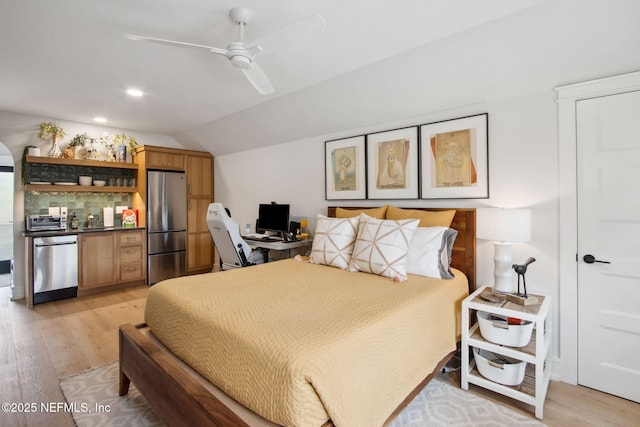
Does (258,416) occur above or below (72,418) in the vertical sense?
above

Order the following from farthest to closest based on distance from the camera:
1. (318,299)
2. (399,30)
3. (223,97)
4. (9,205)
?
(9,205) → (223,97) → (399,30) → (318,299)

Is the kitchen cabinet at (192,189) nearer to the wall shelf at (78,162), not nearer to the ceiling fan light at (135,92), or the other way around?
the wall shelf at (78,162)

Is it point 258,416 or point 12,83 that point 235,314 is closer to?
point 258,416

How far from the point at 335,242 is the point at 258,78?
1.45 m

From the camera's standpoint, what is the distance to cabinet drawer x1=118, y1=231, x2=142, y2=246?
4.53m

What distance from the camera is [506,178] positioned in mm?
2469

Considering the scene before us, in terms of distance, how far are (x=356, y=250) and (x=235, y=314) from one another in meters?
1.24

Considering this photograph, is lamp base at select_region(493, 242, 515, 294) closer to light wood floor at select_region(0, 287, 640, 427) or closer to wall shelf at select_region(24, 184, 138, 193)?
light wood floor at select_region(0, 287, 640, 427)

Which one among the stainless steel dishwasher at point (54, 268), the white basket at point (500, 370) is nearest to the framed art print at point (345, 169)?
the white basket at point (500, 370)

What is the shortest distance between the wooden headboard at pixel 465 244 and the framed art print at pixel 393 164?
0.50 m

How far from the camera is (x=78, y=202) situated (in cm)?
464

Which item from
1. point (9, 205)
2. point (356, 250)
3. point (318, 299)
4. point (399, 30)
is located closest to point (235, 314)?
point (318, 299)

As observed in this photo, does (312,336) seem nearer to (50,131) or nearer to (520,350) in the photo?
(520,350)

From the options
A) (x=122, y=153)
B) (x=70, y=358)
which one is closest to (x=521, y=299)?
(x=70, y=358)
